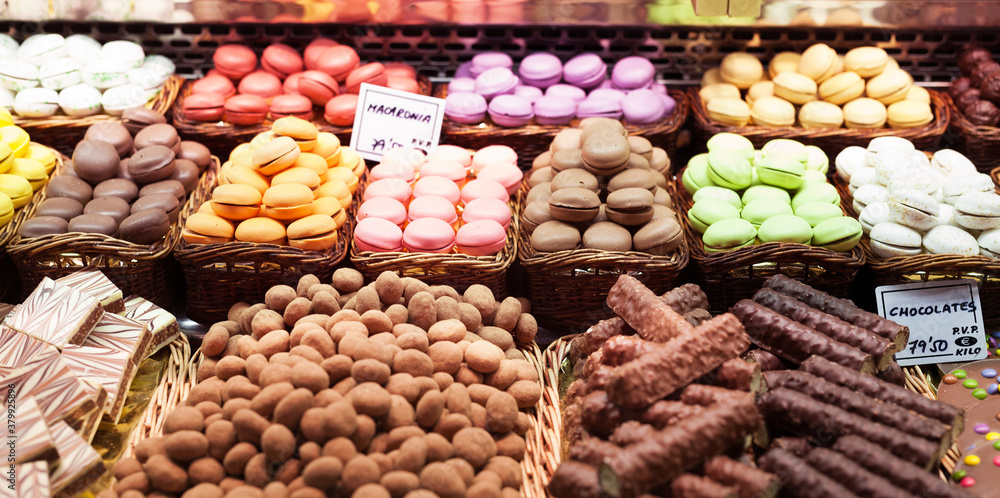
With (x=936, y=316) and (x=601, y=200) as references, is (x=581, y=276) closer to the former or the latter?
(x=601, y=200)

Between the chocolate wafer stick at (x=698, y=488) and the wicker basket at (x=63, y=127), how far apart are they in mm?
2332

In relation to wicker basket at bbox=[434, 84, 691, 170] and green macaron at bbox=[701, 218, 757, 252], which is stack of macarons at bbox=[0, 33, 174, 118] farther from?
green macaron at bbox=[701, 218, 757, 252]

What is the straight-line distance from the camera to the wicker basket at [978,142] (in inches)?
108

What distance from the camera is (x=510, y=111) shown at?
2805 mm

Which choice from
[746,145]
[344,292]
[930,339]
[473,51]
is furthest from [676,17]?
[344,292]

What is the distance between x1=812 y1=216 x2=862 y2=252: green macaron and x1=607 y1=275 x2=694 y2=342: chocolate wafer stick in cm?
62

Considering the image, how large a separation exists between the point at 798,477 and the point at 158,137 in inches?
89.4

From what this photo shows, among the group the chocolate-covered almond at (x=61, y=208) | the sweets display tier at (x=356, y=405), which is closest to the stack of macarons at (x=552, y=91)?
the sweets display tier at (x=356, y=405)

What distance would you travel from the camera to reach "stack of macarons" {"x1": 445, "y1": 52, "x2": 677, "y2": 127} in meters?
2.84

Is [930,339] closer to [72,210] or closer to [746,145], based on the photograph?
[746,145]

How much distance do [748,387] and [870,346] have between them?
39 centimetres

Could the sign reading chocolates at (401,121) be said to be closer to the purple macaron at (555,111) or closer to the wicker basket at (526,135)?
the wicker basket at (526,135)

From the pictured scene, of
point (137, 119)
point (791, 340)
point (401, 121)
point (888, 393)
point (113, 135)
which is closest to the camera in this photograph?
point (888, 393)

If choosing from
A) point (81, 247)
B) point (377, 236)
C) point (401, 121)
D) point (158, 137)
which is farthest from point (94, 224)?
point (401, 121)
